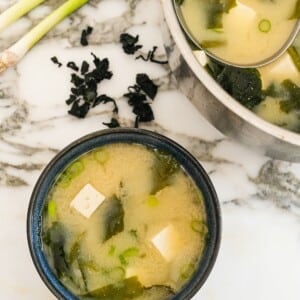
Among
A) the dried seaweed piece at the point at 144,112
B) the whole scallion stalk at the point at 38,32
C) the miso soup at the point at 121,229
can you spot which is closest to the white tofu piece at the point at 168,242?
the miso soup at the point at 121,229

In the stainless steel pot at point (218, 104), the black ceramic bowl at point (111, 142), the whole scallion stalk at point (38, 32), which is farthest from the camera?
the whole scallion stalk at point (38, 32)

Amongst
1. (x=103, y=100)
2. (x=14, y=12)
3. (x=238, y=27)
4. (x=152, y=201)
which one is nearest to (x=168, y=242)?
(x=152, y=201)

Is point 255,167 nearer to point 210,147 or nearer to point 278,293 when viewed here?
point 210,147

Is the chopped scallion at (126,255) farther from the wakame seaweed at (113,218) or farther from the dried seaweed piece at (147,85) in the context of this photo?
the dried seaweed piece at (147,85)

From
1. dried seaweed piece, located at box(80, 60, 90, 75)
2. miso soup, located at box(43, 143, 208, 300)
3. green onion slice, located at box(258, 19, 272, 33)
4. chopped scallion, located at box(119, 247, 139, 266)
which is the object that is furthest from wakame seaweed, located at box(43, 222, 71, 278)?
green onion slice, located at box(258, 19, 272, 33)

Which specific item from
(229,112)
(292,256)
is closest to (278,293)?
(292,256)

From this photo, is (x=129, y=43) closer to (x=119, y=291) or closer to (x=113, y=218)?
(x=113, y=218)
